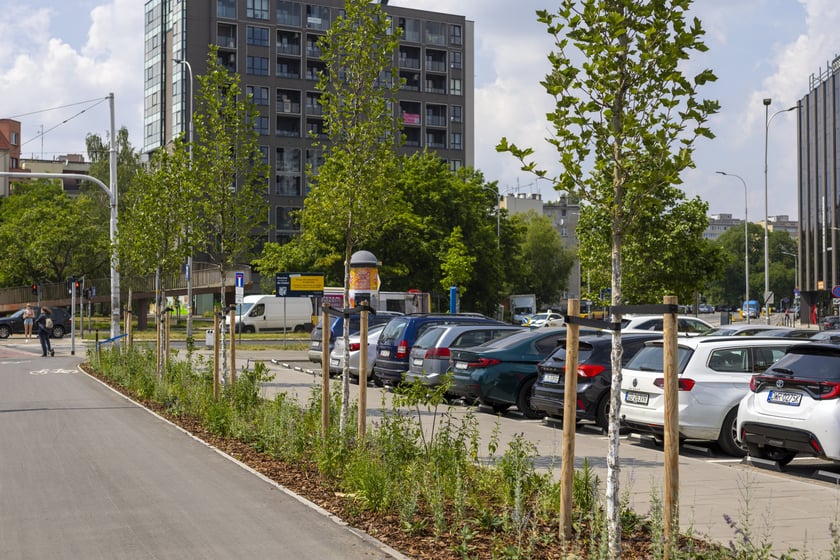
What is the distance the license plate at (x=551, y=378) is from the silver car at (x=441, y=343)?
13.7ft

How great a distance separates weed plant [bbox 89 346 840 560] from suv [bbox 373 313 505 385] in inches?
383

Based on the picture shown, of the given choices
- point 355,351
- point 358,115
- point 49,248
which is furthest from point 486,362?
point 49,248

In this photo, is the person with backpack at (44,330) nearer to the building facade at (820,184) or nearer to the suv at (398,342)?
the suv at (398,342)

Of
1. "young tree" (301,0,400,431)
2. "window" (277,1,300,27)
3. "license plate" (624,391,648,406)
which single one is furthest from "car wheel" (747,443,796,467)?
"window" (277,1,300,27)

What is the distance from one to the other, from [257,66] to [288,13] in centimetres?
563

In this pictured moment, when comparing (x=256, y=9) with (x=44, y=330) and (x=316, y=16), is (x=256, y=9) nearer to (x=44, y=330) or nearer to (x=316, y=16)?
(x=316, y=16)

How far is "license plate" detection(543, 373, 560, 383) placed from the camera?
49.3ft

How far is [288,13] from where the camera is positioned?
89625 millimetres

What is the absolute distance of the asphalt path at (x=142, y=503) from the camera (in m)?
7.46

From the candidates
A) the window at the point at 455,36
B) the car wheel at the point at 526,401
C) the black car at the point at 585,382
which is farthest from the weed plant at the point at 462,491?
the window at the point at 455,36

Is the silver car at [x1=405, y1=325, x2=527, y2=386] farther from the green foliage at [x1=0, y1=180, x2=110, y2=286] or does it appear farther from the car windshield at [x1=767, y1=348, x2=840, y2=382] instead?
the green foliage at [x1=0, y1=180, x2=110, y2=286]

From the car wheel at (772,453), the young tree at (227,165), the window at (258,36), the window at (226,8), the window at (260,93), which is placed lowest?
the car wheel at (772,453)

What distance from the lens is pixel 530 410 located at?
57.3 feet

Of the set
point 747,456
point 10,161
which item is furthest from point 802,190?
point 10,161
